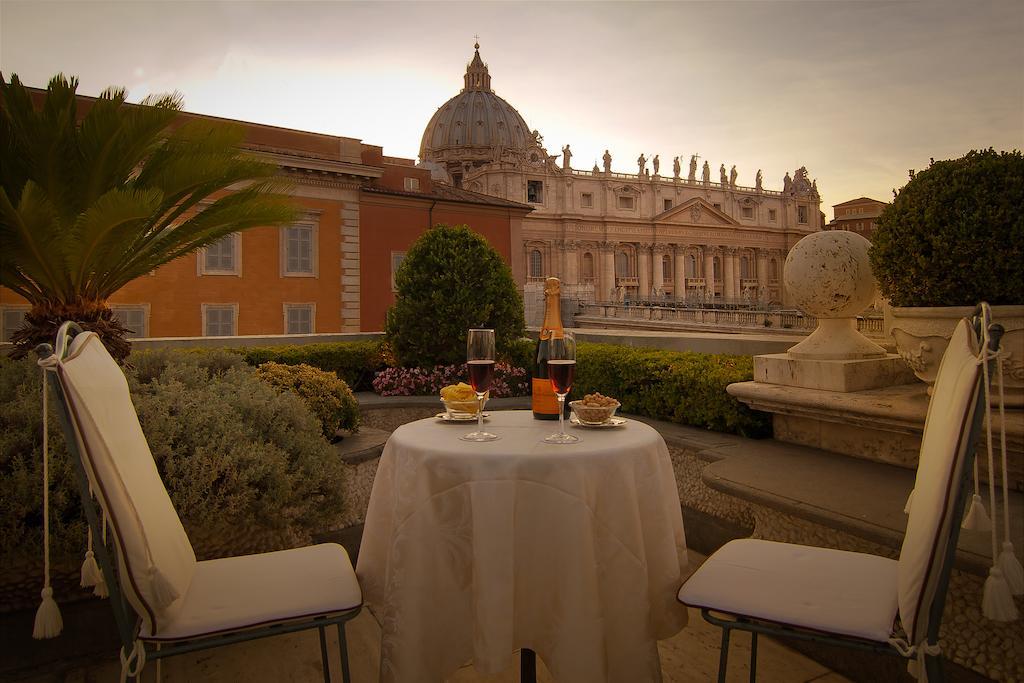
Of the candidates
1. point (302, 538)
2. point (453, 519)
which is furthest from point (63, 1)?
point (453, 519)

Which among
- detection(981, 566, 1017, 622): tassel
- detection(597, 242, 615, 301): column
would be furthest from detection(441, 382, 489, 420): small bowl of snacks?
detection(597, 242, 615, 301): column

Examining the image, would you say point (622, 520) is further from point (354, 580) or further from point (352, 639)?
point (352, 639)

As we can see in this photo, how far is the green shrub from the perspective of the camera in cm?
511

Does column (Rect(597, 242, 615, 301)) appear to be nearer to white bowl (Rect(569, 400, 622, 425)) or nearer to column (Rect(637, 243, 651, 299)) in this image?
column (Rect(637, 243, 651, 299))

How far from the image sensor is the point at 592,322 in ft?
91.5

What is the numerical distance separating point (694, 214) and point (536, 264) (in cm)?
1694

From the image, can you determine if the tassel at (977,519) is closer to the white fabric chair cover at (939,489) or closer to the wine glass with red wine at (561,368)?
the white fabric chair cover at (939,489)

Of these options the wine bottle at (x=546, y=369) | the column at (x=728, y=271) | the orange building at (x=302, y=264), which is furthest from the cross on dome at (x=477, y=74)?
the wine bottle at (x=546, y=369)

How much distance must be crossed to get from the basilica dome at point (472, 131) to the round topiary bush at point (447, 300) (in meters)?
58.0

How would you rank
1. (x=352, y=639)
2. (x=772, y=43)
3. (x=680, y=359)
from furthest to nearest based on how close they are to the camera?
(x=772, y=43) < (x=680, y=359) < (x=352, y=639)

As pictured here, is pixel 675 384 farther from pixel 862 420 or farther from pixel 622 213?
pixel 622 213

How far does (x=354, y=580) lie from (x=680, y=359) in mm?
4162

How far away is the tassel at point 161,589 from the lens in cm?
159

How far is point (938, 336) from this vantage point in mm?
3346
